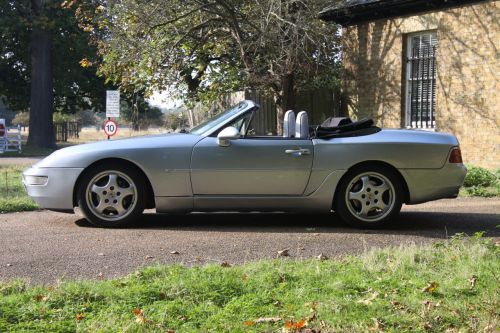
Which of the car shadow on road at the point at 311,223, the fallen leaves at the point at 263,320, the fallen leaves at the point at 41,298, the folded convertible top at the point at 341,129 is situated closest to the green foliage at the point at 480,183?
the car shadow on road at the point at 311,223

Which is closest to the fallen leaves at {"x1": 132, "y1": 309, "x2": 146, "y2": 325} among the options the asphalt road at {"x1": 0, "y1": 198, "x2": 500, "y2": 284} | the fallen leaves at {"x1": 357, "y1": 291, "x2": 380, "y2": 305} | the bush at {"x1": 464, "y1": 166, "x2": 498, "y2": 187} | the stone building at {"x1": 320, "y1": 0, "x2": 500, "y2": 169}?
the asphalt road at {"x1": 0, "y1": 198, "x2": 500, "y2": 284}

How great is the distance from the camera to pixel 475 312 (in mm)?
3654

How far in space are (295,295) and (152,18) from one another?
1334cm

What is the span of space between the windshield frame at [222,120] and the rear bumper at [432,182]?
1.86 m

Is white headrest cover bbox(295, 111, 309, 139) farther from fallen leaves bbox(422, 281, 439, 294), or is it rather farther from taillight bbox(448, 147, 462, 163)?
fallen leaves bbox(422, 281, 439, 294)

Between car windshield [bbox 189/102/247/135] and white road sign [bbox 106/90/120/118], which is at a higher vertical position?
white road sign [bbox 106/90/120/118]

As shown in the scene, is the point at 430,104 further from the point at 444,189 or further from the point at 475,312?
the point at 475,312

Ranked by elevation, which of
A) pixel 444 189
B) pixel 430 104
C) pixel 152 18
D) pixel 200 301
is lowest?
pixel 200 301

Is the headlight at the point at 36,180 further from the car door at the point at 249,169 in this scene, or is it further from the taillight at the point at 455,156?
the taillight at the point at 455,156

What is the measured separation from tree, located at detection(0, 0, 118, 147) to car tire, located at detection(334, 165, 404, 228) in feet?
85.1

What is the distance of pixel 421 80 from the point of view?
48.1 ft

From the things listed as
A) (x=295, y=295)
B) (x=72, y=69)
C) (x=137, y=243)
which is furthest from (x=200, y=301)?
(x=72, y=69)

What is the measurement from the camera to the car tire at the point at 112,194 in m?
6.71

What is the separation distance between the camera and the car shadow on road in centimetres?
678
